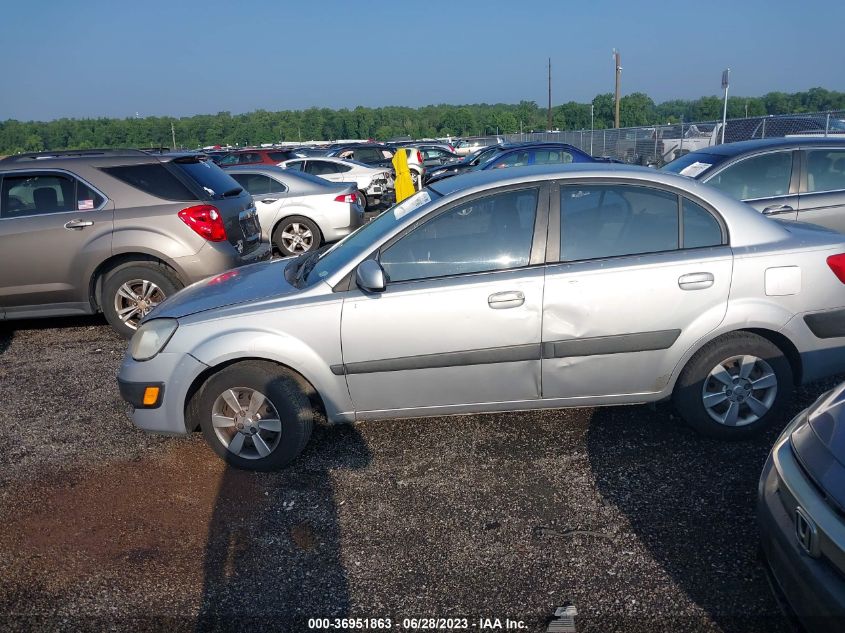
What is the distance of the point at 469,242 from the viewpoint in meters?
3.96

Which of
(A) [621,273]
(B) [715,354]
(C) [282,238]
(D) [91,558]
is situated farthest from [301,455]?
(C) [282,238]

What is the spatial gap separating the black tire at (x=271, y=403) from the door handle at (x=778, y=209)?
5.28 m

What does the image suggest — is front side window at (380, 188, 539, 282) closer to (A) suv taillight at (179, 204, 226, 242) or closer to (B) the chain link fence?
(A) suv taillight at (179, 204, 226, 242)

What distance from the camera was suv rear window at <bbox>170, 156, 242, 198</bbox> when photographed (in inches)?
271

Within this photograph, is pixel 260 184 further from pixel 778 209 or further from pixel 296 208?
pixel 778 209

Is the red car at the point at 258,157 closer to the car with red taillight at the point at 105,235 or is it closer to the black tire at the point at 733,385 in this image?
the car with red taillight at the point at 105,235

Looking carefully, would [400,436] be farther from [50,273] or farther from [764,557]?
[50,273]

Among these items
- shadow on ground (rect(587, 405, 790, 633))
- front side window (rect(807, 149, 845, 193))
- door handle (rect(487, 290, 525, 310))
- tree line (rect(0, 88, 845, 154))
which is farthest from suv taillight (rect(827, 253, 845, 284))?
tree line (rect(0, 88, 845, 154))

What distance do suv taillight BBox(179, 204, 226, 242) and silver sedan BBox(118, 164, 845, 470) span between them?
2.71m

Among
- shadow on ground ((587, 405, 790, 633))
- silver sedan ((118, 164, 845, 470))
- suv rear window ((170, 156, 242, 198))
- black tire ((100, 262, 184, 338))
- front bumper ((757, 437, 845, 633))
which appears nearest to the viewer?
front bumper ((757, 437, 845, 633))

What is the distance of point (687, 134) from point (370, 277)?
23637 millimetres

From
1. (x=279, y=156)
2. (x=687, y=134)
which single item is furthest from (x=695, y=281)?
(x=687, y=134)

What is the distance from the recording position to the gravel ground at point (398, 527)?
9.52 ft

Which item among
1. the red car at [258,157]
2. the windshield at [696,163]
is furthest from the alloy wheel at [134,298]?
the red car at [258,157]
